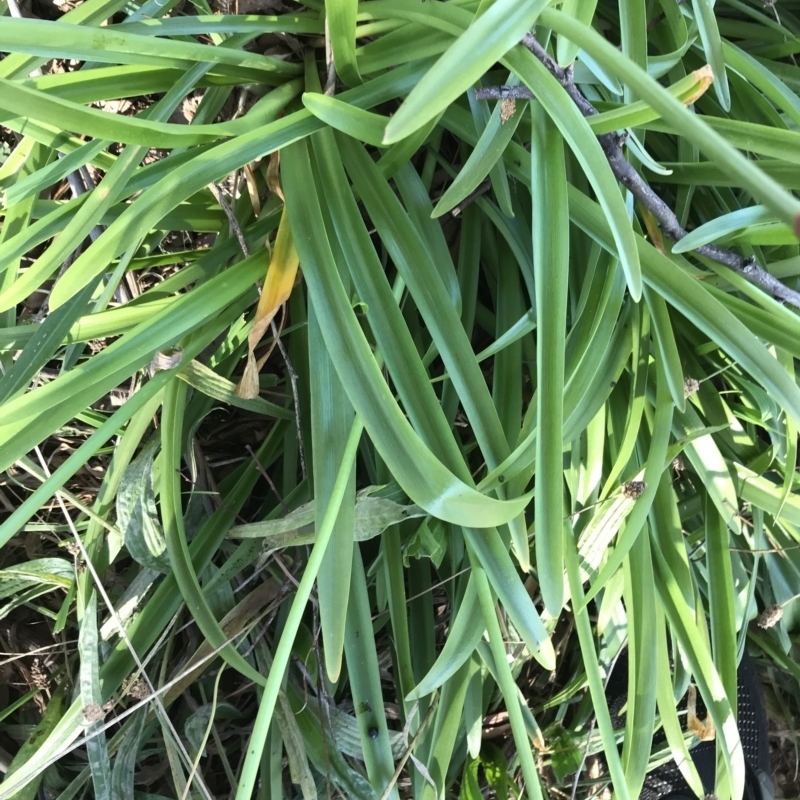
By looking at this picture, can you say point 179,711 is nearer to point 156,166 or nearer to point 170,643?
point 170,643

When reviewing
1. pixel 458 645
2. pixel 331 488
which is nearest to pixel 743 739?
pixel 458 645

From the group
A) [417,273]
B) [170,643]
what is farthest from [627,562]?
[170,643]

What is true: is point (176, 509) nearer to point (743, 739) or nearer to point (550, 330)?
point (550, 330)

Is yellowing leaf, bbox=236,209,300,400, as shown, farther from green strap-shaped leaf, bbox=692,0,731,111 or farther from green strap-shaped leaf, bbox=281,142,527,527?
green strap-shaped leaf, bbox=692,0,731,111

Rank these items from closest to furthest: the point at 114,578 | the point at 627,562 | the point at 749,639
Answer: the point at 627,562, the point at 114,578, the point at 749,639

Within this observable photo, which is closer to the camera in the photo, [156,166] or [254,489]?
[156,166]
